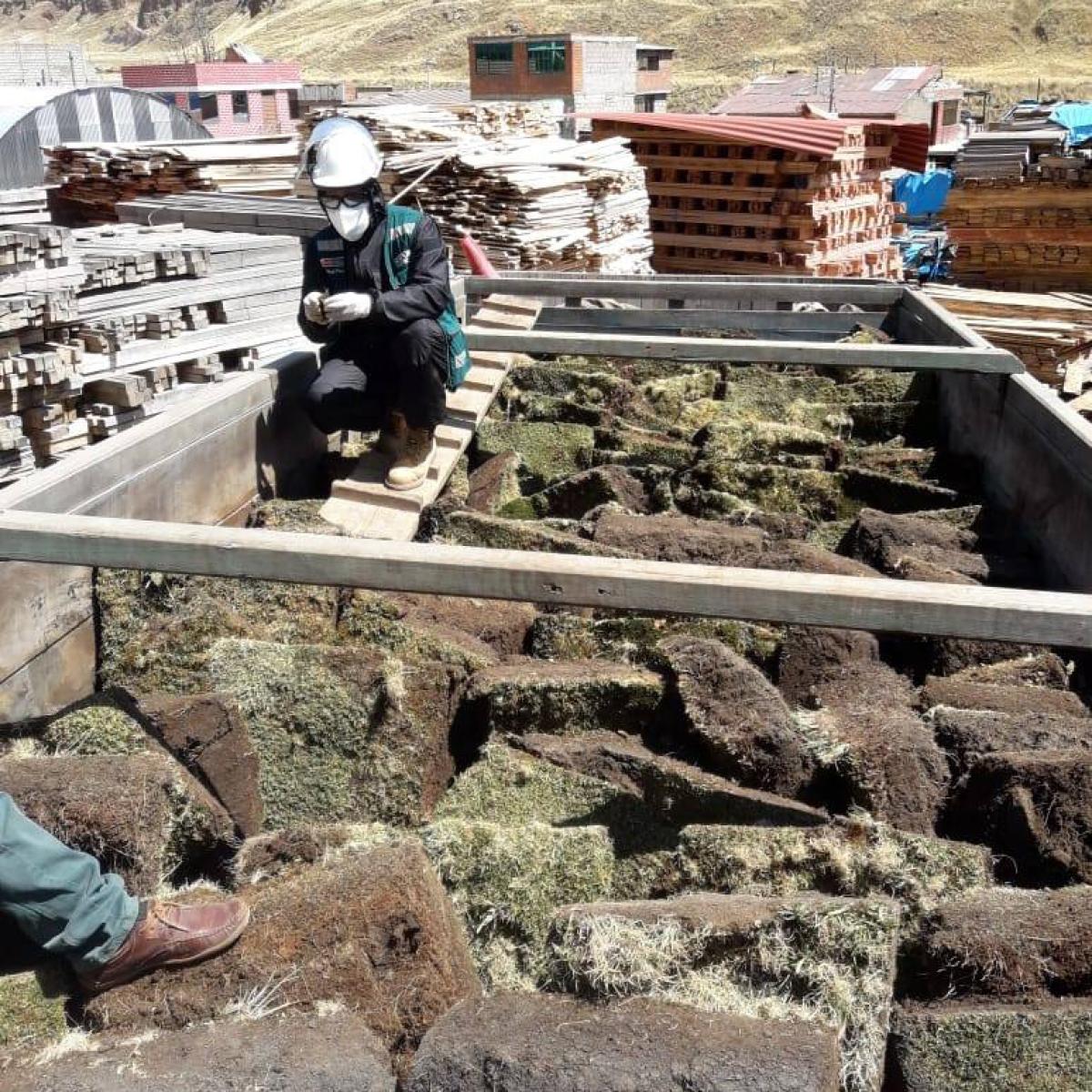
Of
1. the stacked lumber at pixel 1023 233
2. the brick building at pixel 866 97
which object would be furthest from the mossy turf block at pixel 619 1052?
the brick building at pixel 866 97

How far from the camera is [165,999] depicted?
2818mm

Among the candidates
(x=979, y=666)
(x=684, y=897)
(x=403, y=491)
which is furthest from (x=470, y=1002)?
(x=403, y=491)

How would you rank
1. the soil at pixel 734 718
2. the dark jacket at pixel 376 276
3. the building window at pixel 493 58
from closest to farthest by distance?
the soil at pixel 734 718 < the dark jacket at pixel 376 276 < the building window at pixel 493 58

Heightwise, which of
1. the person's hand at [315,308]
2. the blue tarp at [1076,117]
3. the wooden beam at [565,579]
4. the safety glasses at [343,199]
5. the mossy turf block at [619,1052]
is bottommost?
the mossy turf block at [619,1052]

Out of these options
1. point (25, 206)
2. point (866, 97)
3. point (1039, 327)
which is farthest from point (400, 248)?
point (866, 97)

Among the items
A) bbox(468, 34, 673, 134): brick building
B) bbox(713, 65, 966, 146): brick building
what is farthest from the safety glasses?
bbox(468, 34, 673, 134): brick building

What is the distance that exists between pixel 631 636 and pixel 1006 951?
1.86 meters

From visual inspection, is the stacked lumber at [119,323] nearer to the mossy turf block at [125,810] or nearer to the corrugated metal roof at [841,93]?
the mossy turf block at [125,810]

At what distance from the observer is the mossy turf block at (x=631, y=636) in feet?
14.1

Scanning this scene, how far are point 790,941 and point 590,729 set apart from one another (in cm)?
124

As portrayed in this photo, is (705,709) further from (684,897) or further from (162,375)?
(162,375)

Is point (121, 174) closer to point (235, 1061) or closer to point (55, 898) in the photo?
point (55, 898)

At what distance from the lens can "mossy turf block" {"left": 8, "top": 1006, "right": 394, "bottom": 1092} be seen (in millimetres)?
2514

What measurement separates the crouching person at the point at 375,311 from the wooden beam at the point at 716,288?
8.45 ft
